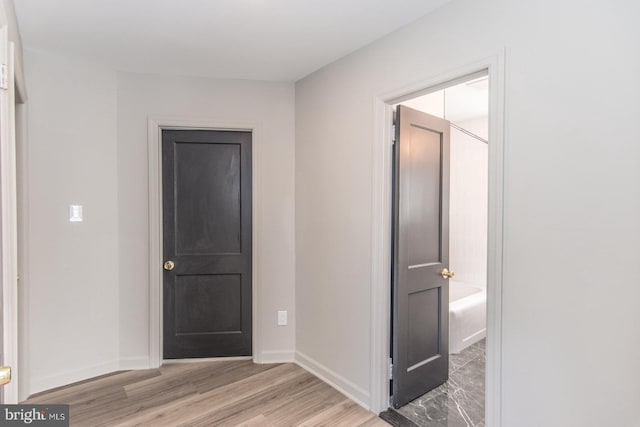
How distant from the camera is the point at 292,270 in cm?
312

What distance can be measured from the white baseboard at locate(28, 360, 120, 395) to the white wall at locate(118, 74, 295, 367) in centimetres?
13

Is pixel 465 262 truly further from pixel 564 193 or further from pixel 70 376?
pixel 70 376

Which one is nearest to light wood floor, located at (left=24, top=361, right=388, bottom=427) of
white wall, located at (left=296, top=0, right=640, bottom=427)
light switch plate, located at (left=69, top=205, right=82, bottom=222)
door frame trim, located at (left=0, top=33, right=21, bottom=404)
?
door frame trim, located at (left=0, top=33, right=21, bottom=404)

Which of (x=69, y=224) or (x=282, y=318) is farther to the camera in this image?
(x=282, y=318)

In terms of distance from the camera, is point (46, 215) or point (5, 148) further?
point (46, 215)

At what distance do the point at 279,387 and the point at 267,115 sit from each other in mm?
2291

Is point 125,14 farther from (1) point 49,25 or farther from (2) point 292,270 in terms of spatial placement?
(2) point 292,270

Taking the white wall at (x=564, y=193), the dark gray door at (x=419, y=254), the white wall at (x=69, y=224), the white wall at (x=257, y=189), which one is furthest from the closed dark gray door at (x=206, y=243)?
the white wall at (x=564, y=193)

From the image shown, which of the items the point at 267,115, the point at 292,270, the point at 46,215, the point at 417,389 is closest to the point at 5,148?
the point at 46,215

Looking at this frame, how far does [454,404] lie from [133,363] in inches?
102

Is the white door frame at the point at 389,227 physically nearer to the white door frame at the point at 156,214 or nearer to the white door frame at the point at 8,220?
the white door frame at the point at 156,214

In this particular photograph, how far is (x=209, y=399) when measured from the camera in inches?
95.9

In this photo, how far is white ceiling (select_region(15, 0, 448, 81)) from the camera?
1900 mm

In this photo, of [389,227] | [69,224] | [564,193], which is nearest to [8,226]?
[69,224]
